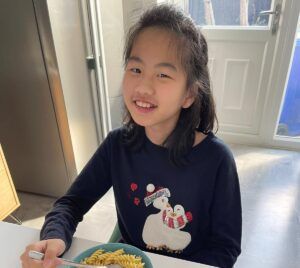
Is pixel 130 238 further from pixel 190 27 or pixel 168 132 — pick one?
pixel 190 27

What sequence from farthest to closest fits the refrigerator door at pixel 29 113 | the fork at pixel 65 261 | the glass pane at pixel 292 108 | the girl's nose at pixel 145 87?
the glass pane at pixel 292 108, the refrigerator door at pixel 29 113, the girl's nose at pixel 145 87, the fork at pixel 65 261

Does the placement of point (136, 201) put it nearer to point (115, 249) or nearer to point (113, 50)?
point (115, 249)

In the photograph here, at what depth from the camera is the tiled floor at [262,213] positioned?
4.80 ft

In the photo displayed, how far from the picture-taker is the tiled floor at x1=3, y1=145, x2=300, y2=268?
146 centimetres

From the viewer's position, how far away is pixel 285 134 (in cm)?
241

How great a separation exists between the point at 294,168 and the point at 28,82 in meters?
1.82

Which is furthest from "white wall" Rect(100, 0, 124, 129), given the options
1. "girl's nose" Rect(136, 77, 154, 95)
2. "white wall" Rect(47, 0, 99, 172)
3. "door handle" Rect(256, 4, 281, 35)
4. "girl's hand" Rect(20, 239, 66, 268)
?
"girl's hand" Rect(20, 239, 66, 268)

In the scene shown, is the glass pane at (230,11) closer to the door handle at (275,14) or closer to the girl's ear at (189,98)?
the door handle at (275,14)

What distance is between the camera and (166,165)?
2.52ft

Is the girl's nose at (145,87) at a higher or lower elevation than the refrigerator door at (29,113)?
higher

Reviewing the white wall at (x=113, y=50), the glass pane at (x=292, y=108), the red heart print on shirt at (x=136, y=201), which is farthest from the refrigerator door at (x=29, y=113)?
the glass pane at (x=292, y=108)

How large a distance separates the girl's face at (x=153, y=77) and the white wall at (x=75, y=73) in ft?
2.89

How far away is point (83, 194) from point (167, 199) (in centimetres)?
24

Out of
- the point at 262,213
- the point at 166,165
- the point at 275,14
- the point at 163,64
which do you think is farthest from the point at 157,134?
the point at 275,14
